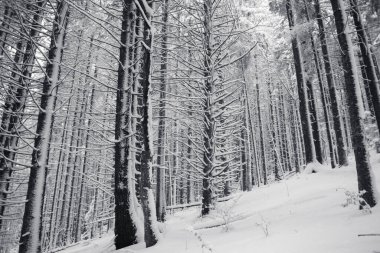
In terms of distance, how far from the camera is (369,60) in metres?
9.93

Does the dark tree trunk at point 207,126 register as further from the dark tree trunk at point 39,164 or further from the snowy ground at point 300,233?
the dark tree trunk at point 39,164

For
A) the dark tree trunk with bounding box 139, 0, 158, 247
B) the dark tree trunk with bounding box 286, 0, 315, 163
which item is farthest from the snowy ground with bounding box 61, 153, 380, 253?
the dark tree trunk with bounding box 286, 0, 315, 163

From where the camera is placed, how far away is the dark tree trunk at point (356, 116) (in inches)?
173

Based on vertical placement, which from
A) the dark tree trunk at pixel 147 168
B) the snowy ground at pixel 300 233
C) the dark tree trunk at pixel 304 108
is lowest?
the snowy ground at pixel 300 233

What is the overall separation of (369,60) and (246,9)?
31.4ft

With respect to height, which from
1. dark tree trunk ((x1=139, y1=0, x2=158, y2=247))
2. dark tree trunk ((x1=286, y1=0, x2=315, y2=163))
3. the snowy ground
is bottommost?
the snowy ground

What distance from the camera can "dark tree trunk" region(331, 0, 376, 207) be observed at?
173 inches

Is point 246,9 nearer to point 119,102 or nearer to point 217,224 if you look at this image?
point 119,102

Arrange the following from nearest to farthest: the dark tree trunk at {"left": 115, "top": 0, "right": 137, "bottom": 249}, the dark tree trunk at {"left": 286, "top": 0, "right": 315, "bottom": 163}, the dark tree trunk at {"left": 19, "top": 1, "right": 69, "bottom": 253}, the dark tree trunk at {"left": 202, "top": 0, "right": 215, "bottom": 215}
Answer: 1. the dark tree trunk at {"left": 115, "top": 0, "right": 137, "bottom": 249}
2. the dark tree trunk at {"left": 19, "top": 1, "right": 69, "bottom": 253}
3. the dark tree trunk at {"left": 202, "top": 0, "right": 215, "bottom": 215}
4. the dark tree trunk at {"left": 286, "top": 0, "right": 315, "bottom": 163}

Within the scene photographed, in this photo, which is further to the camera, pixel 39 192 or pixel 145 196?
pixel 39 192

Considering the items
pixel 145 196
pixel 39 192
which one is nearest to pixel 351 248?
pixel 145 196

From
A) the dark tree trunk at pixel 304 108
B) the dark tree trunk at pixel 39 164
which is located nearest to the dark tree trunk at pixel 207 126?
the dark tree trunk at pixel 39 164

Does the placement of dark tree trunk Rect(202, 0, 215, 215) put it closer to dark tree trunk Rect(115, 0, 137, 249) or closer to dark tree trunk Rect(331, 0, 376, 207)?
dark tree trunk Rect(115, 0, 137, 249)

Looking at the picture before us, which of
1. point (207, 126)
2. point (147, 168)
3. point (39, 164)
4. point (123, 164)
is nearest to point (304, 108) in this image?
point (207, 126)
